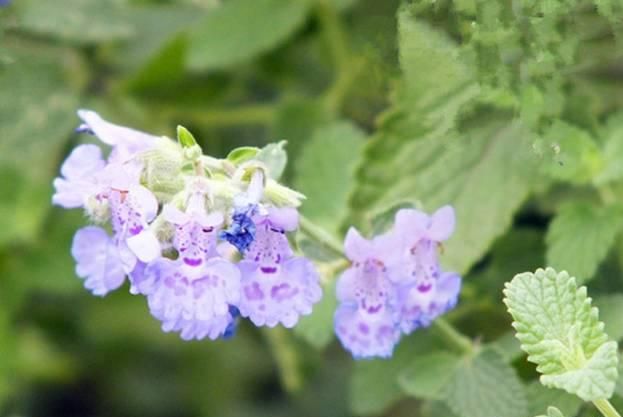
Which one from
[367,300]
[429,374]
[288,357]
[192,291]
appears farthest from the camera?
[288,357]

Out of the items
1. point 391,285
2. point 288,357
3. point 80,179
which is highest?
point 80,179

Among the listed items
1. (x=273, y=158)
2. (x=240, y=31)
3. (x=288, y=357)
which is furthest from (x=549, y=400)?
(x=240, y=31)

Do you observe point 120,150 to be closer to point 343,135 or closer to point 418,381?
point 418,381

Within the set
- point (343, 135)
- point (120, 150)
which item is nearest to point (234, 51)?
point (343, 135)

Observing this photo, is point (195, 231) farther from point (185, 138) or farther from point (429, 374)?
point (429, 374)

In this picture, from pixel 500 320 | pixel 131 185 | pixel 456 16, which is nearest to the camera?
pixel 131 185

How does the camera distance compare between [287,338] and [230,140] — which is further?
[230,140]
